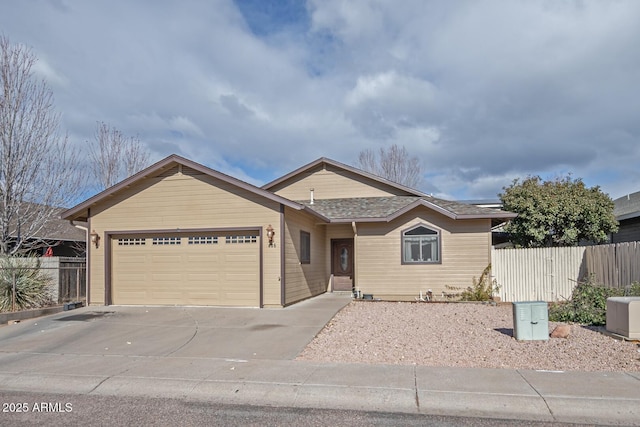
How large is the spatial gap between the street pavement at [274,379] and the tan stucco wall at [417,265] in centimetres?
684

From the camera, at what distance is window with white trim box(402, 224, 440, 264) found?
17.8m

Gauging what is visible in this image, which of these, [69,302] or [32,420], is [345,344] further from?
[69,302]

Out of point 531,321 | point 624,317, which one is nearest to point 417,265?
point 531,321

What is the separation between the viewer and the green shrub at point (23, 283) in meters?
14.3

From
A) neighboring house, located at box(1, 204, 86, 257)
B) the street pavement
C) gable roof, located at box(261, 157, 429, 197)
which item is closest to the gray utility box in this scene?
the street pavement

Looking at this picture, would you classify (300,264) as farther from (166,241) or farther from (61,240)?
(61,240)

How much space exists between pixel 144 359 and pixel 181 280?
680 centimetres

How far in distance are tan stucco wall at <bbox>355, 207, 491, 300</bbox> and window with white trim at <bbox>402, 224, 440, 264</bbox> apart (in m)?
0.16

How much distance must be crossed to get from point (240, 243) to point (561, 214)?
540 inches

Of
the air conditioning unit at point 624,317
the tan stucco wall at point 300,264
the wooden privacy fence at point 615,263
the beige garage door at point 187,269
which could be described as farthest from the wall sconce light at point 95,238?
the wooden privacy fence at point 615,263

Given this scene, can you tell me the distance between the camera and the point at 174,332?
11617 mm

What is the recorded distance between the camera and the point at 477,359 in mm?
8727

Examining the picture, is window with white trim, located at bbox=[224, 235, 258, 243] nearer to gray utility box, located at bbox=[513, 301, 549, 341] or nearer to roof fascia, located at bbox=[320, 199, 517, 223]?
roof fascia, located at bbox=[320, 199, 517, 223]

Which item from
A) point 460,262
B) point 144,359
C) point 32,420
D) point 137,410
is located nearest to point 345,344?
point 144,359
